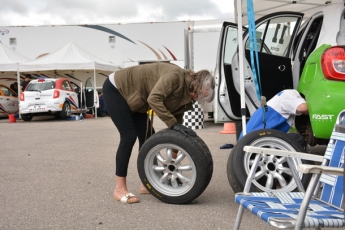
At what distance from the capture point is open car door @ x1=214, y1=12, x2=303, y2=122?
4935 millimetres

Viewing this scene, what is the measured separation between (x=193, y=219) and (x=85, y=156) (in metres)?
3.50

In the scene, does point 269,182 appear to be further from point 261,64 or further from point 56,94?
point 56,94

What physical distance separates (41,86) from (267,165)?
457 inches

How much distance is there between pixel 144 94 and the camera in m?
3.75

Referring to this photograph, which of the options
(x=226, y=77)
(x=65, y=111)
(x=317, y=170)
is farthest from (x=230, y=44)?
(x=65, y=111)

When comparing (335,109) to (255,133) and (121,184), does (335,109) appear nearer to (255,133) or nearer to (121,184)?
(255,133)

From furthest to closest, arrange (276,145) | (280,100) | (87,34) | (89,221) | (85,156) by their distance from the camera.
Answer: (87,34)
(85,156)
(280,100)
(276,145)
(89,221)

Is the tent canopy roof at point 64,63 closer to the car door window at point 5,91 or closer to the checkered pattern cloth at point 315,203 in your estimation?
the car door window at point 5,91

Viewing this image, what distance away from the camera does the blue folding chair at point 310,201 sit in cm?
204

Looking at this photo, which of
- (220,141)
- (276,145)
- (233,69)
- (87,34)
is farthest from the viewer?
(87,34)

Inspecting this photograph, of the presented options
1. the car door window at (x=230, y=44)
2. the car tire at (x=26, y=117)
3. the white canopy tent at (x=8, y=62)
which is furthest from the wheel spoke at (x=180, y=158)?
the white canopy tent at (x=8, y=62)

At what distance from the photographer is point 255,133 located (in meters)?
3.66

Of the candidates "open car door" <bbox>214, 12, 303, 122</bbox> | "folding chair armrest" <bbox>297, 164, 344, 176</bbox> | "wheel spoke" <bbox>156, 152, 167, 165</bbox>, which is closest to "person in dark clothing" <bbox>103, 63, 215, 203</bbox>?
"wheel spoke" <bbox>156, 152, 167, 165</bbox>

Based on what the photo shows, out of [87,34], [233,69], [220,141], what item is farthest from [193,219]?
[87,34]
